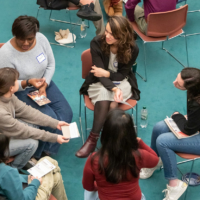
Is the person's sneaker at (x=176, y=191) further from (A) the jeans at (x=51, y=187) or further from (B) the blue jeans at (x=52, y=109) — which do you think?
(B) the blue jeans at (x=52, y=109)

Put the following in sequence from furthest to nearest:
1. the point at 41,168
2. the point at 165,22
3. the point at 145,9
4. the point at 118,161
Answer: the point at 145,9, the point at 165,22, the point at 41,168, the point at 118,161

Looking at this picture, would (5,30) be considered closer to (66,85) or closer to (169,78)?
(66,85)

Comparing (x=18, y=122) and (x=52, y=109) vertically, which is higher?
(x=18, y=122)

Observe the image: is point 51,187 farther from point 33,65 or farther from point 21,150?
point 33,65

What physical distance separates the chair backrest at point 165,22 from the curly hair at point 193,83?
1.33 meters

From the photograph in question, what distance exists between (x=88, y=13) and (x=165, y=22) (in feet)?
3.73

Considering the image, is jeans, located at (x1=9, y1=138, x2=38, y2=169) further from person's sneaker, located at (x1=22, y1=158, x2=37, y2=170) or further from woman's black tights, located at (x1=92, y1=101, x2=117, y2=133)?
woman's black tights, located at (x1=92, y1=101, x2=117, y2=133)

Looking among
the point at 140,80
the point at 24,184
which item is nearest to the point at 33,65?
the point at 24,184

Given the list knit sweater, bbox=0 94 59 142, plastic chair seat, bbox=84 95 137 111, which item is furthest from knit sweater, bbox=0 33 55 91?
plastic chair seat, bbox=84 95 137 111

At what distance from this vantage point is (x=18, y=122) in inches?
104

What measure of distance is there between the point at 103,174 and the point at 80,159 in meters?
1.38

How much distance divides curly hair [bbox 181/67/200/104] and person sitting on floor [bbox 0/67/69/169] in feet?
3.85

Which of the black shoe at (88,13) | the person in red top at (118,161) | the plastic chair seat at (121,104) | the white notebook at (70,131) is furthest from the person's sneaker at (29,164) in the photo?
the black shoe at (88,13)

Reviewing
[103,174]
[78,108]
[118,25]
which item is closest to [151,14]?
[118,25]
